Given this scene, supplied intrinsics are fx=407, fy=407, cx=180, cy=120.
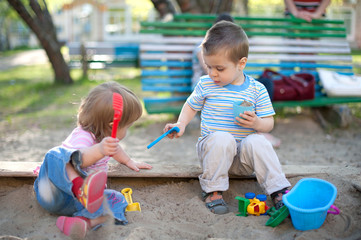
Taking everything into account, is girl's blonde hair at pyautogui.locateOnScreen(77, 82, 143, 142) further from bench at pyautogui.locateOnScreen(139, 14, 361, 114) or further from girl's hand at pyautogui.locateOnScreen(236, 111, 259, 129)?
bench at pyautogui.locateOnScreen(139, 14, 361, 114)

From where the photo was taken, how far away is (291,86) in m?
4.78

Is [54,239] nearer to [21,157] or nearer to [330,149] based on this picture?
[21,157]

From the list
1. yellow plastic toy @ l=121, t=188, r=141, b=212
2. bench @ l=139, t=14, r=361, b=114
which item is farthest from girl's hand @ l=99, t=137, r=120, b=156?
bench @ l=139, t=14, r=361, b=114

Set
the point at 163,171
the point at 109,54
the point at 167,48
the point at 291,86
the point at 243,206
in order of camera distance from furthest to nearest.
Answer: the point at 109,54 < the point at 167,48 < the point at 291,86 < the point at 163,171 < the point at 243,206

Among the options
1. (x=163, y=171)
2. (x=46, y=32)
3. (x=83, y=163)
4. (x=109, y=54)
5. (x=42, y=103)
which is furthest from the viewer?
(x=109, y=54)

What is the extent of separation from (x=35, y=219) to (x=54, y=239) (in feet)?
1.12

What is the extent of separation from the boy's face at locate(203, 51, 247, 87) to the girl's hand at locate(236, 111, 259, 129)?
0.88 ft

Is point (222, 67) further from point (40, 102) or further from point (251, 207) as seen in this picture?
point (40, 102)

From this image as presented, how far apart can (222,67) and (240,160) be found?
22.5 inches

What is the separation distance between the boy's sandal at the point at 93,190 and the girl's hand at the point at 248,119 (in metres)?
0.87

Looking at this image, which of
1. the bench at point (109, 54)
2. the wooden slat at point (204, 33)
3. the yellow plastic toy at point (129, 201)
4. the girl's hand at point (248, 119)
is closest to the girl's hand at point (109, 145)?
the yellow plastic toy at point (129, 201)

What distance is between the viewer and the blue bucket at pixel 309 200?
6.40ft

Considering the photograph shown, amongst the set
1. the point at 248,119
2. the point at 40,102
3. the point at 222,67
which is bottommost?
the point at 40,102

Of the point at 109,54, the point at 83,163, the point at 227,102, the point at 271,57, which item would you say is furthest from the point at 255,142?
the point at 109,54
